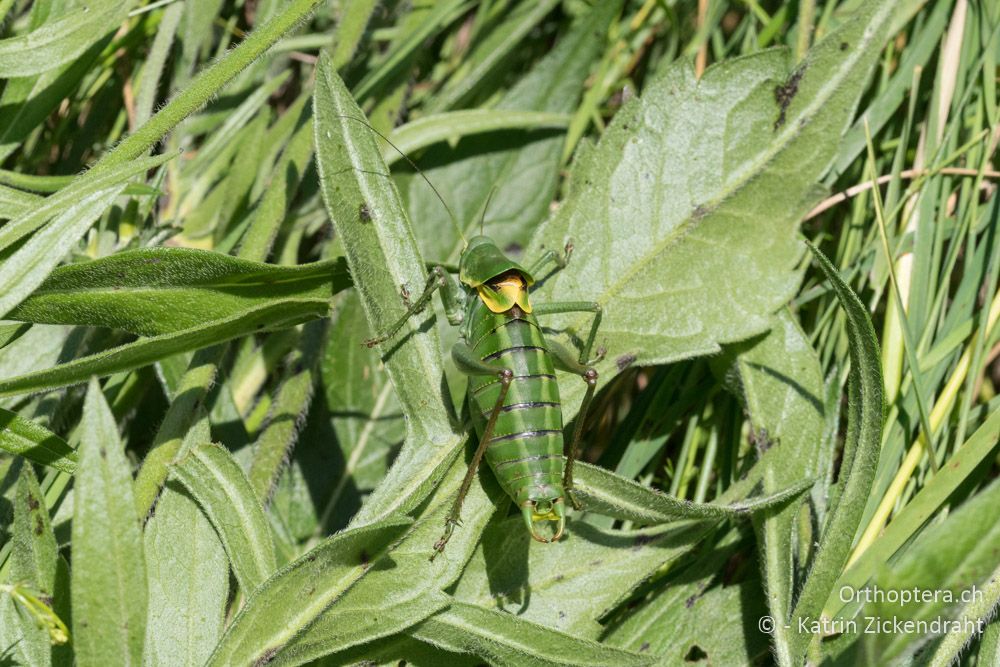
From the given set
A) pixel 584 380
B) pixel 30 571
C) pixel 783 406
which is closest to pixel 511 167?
pixel 584 380

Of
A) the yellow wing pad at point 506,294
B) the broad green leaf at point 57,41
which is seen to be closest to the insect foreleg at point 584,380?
the yellow wing pad at point 506,294

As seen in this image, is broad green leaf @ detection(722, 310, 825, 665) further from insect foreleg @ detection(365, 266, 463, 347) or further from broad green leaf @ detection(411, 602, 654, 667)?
insect foreleg @ detection(365, 266, 463, 347)

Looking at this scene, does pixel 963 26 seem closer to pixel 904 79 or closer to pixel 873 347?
pixel 904 79

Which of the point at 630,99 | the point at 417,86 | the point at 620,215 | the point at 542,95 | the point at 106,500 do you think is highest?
the point at 417,86

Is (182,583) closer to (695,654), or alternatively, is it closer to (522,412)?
(522,412)

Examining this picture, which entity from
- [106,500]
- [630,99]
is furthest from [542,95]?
[106,500]

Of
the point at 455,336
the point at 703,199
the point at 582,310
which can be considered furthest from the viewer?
the point at 455,336

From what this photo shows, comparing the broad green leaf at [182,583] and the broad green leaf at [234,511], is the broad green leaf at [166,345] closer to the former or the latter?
the broad green leaf at [234,511]
